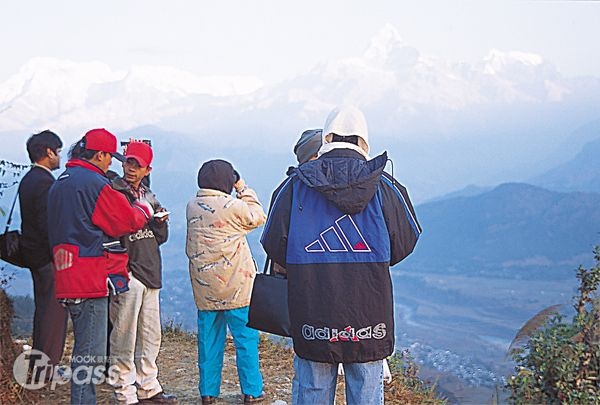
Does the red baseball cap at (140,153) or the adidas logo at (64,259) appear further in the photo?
the red baseball cap at (140,153)

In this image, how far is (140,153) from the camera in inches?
210

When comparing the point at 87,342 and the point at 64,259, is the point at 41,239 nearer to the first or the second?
the point at 64,259

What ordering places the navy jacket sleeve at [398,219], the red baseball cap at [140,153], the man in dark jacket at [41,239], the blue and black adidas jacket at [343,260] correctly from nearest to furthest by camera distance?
the blue and black adidas jacket at [343,260]
the navy jacket sleeve at [398,219]
the red baseball cap at [140,153]
the man in dark jacket at [41,239]

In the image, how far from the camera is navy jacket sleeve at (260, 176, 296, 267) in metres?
3.74

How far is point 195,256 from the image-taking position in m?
5.42

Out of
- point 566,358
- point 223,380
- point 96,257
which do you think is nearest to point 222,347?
point 223,380

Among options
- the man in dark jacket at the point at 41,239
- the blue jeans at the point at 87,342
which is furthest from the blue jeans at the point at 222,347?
the man in dark jacket at the point at 41,239

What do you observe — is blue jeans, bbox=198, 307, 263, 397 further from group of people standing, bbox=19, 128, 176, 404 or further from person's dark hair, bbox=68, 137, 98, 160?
person's dark hair, bbox=68, 137, 98, 160

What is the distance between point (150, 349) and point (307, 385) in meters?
2.07

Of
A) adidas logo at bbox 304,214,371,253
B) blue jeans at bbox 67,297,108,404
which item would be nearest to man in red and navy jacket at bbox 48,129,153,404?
blue jeans at bbox 67,297,108,404

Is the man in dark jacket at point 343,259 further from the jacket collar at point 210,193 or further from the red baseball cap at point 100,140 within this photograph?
the jacket collar at point 210,193

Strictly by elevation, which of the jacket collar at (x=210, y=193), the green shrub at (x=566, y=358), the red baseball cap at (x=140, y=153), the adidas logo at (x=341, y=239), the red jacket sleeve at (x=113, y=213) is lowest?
the green shrub at (x=566, y=358)

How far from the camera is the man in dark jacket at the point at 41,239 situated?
548cm

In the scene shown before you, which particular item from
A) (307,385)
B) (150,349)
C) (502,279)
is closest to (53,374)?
(150,349)
